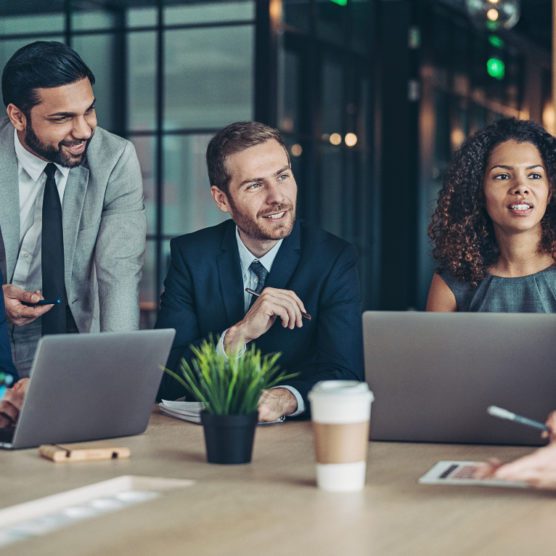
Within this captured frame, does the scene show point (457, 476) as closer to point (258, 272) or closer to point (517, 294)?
point (517, 294)

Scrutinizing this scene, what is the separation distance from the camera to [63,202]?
3191 mm

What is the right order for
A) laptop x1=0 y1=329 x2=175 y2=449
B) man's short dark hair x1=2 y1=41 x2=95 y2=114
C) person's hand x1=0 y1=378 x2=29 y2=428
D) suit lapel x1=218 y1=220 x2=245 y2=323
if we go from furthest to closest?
1. man's short dark hair x1=2 y1=41 x2=95 y2=114
2. suit lapel x1=218 y1=220 x2=245 y2=323
3. person's hand x1=0 y1=378 x2=29 y2=428
4. laptop x1=0 y1=329 x2=175 y2=449

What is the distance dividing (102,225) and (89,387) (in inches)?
49.7

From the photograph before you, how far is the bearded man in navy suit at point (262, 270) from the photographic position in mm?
2762

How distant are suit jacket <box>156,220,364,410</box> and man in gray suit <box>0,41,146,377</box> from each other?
0.33 m

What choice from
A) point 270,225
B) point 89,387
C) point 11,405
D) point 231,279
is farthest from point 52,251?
point 89,387

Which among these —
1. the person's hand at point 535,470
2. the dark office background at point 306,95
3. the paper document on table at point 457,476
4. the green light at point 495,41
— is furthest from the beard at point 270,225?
the green light at point 495,41

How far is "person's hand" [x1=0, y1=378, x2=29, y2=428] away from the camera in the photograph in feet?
7.10

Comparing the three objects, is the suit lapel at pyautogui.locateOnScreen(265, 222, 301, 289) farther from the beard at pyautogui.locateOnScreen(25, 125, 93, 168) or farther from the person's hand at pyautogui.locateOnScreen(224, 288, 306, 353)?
the beard at pyautogui.locateOnScreen(25, 125, 93, 168)

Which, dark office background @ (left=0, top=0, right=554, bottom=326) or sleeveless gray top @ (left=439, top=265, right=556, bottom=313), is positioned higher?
dark office background @ (left=0, top=0, right=554, bottom=326)

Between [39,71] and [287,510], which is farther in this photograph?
[39,71]

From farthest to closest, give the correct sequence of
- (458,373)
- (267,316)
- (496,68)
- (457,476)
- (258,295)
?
(496,68) < (258,295) < (267,316) < (458,373) < (457,476)

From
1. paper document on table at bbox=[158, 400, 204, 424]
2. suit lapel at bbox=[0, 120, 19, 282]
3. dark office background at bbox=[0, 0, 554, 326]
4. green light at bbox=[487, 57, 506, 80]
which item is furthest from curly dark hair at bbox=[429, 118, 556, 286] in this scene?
green light at bbox=[487, 57, 506, 80]

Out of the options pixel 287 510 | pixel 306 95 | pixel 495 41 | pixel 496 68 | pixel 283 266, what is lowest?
pixel 287 510
